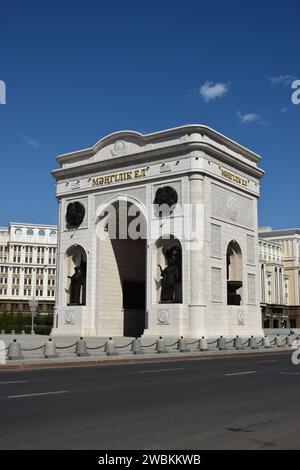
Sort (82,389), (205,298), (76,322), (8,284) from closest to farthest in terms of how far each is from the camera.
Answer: (82,389)
(205,298)
(76,322)
(8,284)

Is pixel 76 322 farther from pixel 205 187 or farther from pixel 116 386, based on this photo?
pixel 116 386

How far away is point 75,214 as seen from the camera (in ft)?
166

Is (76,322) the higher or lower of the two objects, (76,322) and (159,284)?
the lower

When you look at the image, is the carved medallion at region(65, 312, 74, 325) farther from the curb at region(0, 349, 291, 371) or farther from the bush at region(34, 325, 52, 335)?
the curb at region(0, 349, 291, 371)

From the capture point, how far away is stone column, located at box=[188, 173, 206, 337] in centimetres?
4116

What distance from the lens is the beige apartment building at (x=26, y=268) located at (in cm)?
13188

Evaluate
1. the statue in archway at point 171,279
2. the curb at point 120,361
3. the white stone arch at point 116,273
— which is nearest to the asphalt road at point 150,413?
the curb at point 120,361

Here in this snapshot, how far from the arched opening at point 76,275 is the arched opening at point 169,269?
807 centimetres

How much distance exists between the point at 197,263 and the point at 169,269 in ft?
7.72

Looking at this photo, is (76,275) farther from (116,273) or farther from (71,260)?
(116,273)

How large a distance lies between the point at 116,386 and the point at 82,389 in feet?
3.85

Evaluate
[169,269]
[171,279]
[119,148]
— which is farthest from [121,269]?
[119,148]
